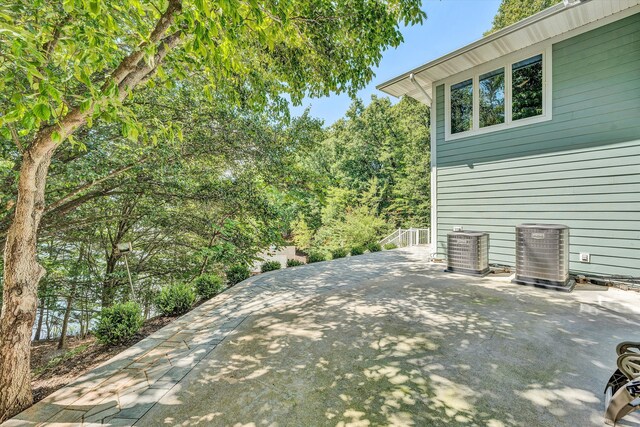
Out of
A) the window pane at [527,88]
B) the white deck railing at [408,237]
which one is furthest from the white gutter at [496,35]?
the white deck railing at [408,237]

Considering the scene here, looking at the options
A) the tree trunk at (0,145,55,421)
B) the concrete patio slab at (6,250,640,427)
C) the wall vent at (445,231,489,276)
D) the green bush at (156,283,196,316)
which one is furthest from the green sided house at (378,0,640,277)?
the tree trunk at (0,145,55,421)

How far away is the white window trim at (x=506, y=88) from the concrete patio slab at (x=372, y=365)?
3187mm

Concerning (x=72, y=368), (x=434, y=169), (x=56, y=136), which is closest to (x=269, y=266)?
(x=72, y=368)

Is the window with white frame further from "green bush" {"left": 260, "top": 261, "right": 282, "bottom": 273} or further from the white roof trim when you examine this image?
"green bush" {"left": 260, "top": 261, "right": 282, "bottom": 273}

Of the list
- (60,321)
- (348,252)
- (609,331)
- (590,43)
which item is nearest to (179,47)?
(609,331)

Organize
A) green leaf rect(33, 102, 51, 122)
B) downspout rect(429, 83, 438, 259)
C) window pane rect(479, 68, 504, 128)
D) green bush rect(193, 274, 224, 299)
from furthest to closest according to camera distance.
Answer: downspout rect(429, 83, 438, 259)
window pane rect(479, 68, 504, 128)
green bush rect(193, 274, 224, 299)
green leaf rect(33, 102, 51, 122)

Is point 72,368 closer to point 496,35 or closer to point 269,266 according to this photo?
point 269,266

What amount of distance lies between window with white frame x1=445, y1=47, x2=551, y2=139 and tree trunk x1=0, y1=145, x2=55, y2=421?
6682 mm

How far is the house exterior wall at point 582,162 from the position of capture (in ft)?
13.2

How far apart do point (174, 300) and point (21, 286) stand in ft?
6.77

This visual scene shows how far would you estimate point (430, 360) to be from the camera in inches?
92.7

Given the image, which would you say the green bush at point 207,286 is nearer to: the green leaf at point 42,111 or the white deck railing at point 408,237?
the green leaf at point 42,111

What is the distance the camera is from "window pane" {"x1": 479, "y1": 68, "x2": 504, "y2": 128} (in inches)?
207

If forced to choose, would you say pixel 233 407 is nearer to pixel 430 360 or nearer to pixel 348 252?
pixel 430 360
